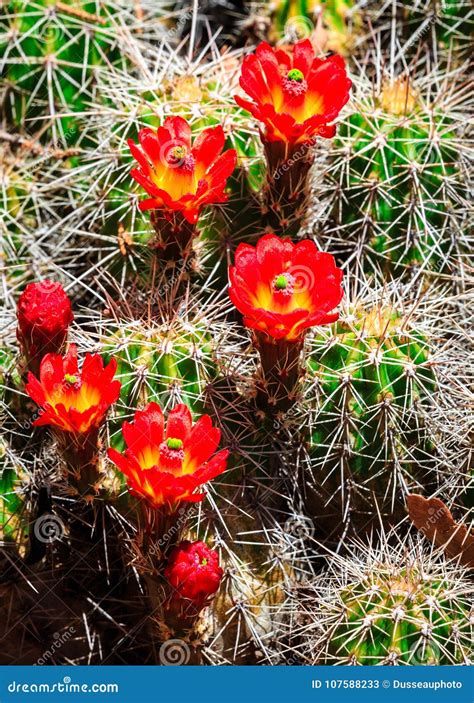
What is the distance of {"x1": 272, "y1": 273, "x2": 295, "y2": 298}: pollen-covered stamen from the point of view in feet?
6.99

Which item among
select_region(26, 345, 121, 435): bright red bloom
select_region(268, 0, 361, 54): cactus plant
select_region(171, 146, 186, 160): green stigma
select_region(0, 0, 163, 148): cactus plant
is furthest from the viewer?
select_region(268, 0, 361, 54): cactus plant

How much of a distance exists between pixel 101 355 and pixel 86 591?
65 cm

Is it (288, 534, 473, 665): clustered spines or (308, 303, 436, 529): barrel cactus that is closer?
(288, 534, 473, 665): clustered spines


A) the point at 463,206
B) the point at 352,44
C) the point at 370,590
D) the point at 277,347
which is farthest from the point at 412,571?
the point at 352,44

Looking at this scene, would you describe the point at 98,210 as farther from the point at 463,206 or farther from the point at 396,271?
the point at 463,206

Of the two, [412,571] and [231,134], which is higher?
[231,134]

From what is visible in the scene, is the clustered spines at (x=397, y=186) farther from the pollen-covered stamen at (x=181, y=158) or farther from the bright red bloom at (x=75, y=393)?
the bright red bloom at (x=75, y=393)

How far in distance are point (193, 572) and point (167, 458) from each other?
26 centimetres

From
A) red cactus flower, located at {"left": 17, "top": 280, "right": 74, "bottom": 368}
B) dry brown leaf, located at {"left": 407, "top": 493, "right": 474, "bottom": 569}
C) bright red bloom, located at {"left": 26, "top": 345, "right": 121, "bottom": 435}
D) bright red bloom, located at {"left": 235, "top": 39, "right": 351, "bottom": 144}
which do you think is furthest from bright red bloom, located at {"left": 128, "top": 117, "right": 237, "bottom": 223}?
dry brown leaf, located at {"left": 407, "top": 493, "right": 474, "bottom": 569}

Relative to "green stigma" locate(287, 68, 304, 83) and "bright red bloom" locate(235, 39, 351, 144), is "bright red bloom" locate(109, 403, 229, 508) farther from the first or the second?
"green stigma" locate(287, 68, 304, 83)

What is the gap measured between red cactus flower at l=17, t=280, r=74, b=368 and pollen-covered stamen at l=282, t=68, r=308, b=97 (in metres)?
0.73

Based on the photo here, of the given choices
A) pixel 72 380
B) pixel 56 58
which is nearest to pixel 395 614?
pixel 72 380

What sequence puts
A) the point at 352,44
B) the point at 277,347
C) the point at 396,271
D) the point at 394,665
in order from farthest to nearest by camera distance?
the point at 352,44
the point at 396,271
the point at 277,347
the point at 394,665

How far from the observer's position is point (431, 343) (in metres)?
2.60
